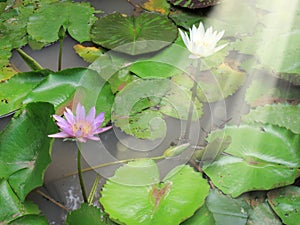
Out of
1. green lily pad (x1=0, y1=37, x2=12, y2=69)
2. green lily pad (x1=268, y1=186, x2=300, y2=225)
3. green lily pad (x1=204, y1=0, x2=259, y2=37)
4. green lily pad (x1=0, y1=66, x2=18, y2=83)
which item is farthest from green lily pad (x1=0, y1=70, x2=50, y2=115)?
green lily pad (x1=268, y1=186, x2=300, y2=225)

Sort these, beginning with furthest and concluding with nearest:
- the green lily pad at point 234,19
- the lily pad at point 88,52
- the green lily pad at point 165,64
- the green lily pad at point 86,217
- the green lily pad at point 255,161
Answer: the green lily pad at point 234,19 → the lily pad at point 88,52 → the green lily pad at point 165,64 → the green lily pad at point 255,161 → the green lily pad at point 86,217

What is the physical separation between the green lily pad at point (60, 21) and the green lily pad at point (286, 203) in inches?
39.4

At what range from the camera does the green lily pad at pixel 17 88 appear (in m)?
1.51

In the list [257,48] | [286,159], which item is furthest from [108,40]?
[286,159]

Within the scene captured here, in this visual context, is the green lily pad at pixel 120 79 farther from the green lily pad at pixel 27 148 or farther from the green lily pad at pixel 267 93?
the green lily pad at pixel 267 93

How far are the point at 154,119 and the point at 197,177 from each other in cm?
29

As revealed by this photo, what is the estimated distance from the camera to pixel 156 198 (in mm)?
1194

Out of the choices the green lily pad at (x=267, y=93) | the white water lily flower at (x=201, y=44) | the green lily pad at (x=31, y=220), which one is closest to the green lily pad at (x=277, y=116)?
the green lily pad at (x=267, y=93)

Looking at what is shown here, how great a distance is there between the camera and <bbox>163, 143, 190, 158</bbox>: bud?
4.58ft

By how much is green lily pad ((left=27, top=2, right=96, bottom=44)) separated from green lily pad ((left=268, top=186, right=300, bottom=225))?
1001 millimetres

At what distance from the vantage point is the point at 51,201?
130 centimetres

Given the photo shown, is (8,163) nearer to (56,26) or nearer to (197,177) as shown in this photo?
(197,177)

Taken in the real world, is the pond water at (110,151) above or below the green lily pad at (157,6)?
below

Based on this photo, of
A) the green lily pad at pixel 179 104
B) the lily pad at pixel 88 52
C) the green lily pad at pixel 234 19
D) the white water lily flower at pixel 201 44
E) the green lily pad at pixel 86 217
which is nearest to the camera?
the green lily pad at pixel 86 217
